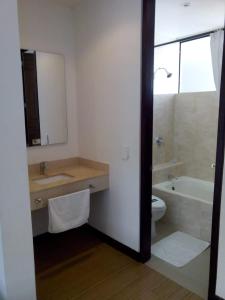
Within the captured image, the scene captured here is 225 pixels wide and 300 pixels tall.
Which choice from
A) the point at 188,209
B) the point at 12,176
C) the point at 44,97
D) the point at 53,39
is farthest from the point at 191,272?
the point at 53,39

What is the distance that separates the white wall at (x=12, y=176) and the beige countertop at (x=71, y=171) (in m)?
0.83

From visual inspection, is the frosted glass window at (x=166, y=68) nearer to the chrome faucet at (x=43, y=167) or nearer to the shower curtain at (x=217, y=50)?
the shower curtain at (x=217, y=50)

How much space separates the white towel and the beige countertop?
0.14m

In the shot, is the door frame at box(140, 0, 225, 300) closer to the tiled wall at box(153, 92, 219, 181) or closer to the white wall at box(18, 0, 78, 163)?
the white wall at box(18, 0, 78, 163)

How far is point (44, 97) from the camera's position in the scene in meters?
2.63

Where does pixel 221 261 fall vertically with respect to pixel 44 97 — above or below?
below

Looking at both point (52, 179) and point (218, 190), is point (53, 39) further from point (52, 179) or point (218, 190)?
point (218, 190)

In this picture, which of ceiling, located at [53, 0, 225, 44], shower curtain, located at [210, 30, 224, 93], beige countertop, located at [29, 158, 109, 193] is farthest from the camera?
shower curtain, located at [210, 30, 224, 93]

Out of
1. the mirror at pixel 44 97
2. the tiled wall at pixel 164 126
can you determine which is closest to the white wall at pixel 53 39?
the mirror at pixel 44 97

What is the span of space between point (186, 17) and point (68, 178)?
2.42m

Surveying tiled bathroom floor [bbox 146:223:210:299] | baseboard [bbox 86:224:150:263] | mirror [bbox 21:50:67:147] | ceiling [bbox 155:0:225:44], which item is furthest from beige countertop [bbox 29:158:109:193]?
ceiling [bbox 155:0:225:44]

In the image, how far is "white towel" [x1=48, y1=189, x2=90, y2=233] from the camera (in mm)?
2162

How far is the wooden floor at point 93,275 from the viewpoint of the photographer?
1957 mm

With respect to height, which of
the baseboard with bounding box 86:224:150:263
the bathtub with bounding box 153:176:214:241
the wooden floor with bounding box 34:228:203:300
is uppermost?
the bathtub with bounding box 153:176:214:241
